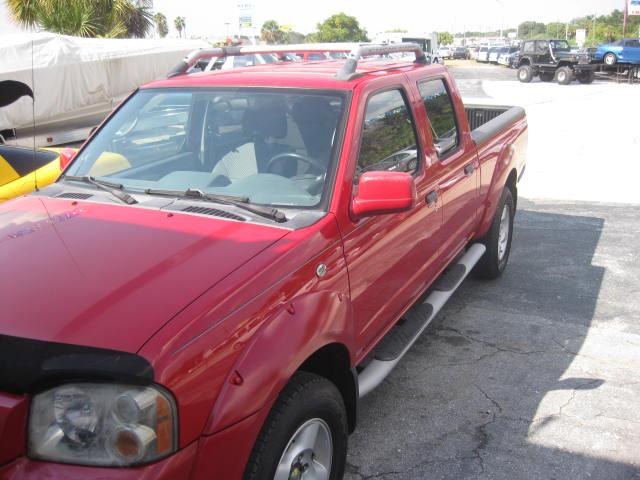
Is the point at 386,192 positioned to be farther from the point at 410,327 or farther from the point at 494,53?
the point at 494,53

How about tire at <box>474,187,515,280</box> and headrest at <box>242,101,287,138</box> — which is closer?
headrest at <box>242,101,287,138</box>

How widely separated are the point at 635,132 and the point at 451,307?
11162 mm

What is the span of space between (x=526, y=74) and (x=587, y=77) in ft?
9.30

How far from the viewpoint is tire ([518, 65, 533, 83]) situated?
105 ft

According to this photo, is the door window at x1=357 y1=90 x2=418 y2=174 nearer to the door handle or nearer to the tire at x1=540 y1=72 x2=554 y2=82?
the door handle

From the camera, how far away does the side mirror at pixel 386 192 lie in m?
2.74

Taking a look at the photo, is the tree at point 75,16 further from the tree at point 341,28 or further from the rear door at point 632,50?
the tree at point 341,28

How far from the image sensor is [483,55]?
56.7 meters

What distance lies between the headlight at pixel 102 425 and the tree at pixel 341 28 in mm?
90646

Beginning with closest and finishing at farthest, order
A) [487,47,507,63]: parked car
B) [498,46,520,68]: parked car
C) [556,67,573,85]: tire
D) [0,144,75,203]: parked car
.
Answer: [0,144,75,203]: parked car < [556,67,573,85]: tire < [498,46,520,68]: parked car < [487,47,507,63]: parked car

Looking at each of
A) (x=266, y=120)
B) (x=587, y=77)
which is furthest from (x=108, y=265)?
(x=587, y=77)

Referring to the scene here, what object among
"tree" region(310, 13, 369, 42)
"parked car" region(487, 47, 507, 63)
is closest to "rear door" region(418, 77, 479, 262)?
"parked car" region(487, 47, 507, 63)

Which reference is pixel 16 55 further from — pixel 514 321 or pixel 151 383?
pixel 151 383

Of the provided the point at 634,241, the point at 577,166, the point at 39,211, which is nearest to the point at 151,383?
the point at 39,211
